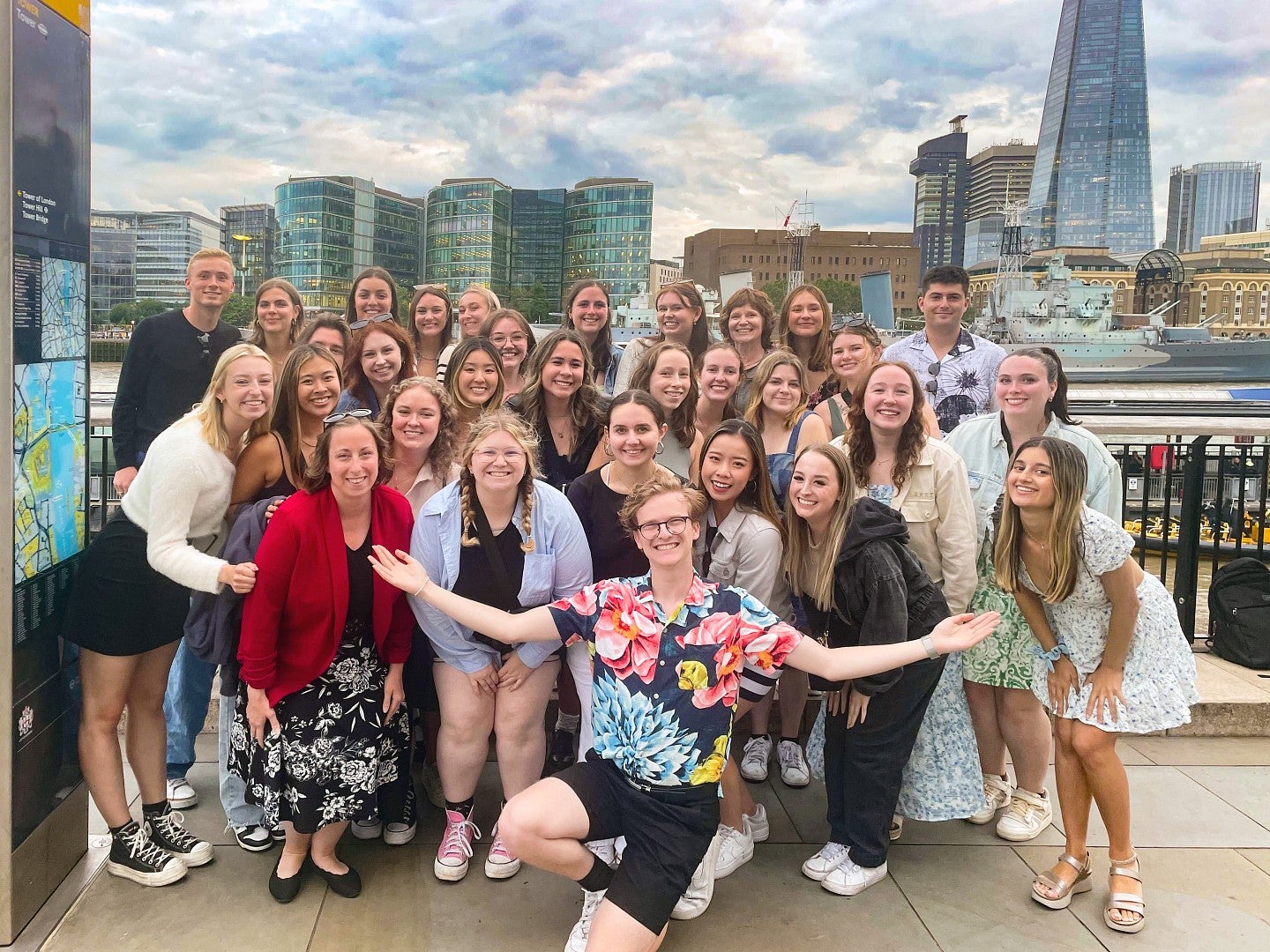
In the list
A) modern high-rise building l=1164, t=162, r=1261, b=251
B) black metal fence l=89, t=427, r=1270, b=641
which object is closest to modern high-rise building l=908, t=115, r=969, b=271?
modern high-rise building l=1164, t=162, r=1261, b=251

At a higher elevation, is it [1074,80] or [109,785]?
[1074,80]

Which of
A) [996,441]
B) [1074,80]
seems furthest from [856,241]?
[996,441]

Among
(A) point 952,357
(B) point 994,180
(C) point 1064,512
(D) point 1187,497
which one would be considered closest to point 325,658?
(C) point 1064,512

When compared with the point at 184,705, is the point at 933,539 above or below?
above

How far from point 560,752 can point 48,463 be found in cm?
241

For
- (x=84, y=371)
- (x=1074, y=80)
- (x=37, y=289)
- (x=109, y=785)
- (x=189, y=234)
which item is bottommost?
(x=109, y=785)

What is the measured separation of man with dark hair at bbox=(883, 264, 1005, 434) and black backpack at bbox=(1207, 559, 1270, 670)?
2025mm

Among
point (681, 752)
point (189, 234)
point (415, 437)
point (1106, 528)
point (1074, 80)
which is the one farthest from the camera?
point (1074, 80)

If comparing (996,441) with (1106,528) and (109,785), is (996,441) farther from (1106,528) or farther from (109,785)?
(109,785)

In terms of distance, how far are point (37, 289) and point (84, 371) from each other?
16.6 inches

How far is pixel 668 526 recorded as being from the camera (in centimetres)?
263

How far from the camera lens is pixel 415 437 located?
3.42 metres

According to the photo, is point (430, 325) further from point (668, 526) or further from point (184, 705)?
point (668, 526)

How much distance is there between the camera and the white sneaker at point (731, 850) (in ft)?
10.3
